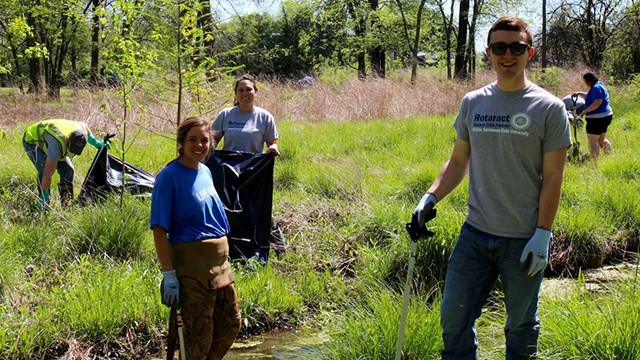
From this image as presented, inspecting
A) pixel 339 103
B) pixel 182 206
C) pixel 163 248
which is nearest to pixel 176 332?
pixel 163 248

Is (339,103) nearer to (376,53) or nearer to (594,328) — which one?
(594,328)

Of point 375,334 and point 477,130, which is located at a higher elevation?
point 477,130

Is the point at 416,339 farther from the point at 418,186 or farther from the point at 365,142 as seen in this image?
the point at 365,142

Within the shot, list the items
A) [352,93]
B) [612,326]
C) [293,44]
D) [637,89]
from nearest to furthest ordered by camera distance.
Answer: [612,326]
[352,93]
[637,89]
[293,44]

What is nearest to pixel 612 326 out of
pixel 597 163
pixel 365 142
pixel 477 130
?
pixel 477 130

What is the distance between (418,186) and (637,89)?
1066 centimetres

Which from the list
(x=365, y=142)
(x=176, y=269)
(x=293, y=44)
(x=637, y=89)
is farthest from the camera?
(x=293, y=44)

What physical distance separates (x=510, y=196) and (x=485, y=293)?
47 centimetres

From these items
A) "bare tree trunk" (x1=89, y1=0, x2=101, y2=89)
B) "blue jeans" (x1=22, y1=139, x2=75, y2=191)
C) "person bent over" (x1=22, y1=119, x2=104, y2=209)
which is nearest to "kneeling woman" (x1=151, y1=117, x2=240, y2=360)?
"bare tree trunk" (x1=89, y1=0, x2=101, y2=89)

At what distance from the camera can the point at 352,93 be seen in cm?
1408

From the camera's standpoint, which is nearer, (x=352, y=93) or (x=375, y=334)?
(x=375, y=334)

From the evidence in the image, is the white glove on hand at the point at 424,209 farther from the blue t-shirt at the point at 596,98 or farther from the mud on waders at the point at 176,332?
the blue t-shirt at the point at 596,98

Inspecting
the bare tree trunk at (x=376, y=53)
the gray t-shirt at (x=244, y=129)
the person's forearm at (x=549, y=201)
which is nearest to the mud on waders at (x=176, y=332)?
the person's forearm at (x=549, y=201)

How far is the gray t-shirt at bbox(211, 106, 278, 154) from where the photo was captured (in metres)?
5.50
